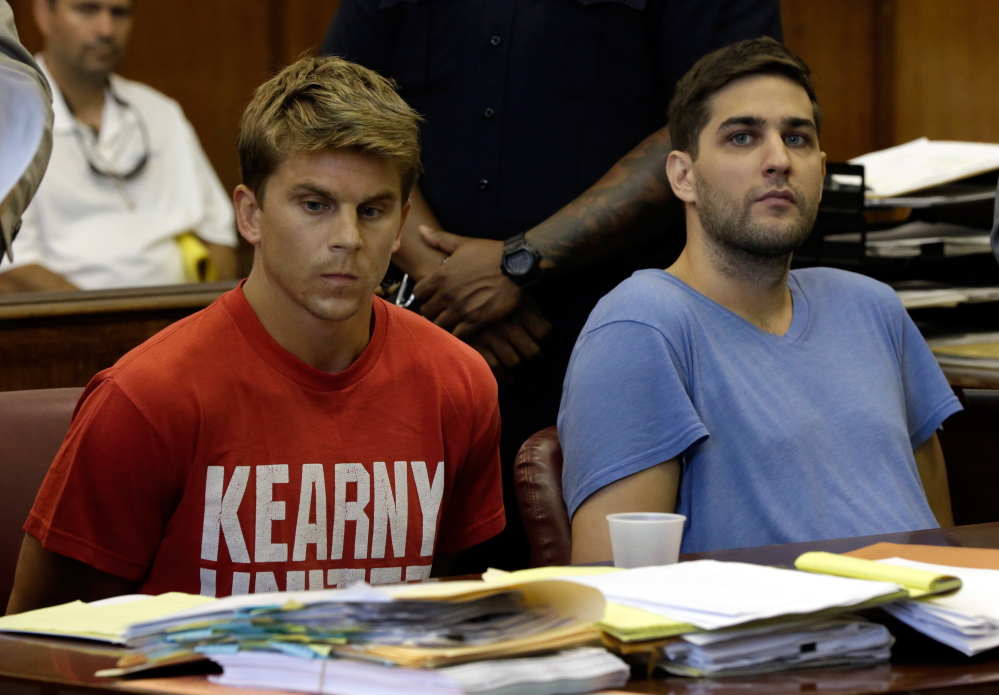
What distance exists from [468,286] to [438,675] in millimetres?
1163

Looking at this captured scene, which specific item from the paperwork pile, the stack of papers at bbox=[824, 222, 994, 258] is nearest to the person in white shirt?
the stack of papers at bbox=[824, 222, 994, 258]

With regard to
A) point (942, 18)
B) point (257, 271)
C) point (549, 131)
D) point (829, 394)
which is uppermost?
point (942, 18)

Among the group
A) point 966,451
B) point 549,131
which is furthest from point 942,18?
point 549,131

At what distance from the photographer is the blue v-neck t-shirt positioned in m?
1.52

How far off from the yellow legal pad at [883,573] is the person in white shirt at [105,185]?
2.46 metres

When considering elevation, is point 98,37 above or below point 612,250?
above

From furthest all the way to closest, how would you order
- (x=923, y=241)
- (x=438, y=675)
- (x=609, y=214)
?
1. (x=923, y=241)
2. (x=609, y=214)
3. (x=438, y=675)

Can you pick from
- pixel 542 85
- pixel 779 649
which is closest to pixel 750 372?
pixel 542 85

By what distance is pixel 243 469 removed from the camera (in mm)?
1413

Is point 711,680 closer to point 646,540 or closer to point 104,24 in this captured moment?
point 646,540

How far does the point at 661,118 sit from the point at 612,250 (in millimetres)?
259

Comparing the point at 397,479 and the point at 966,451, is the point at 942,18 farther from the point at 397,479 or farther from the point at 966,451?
the point at 397,479

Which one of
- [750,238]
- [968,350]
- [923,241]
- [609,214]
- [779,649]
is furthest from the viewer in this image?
[923,241]

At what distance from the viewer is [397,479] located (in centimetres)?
150
